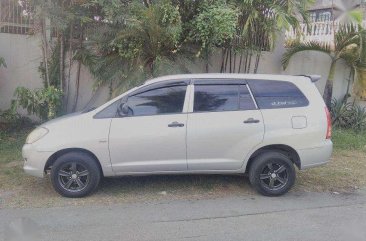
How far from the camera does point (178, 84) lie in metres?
6.27

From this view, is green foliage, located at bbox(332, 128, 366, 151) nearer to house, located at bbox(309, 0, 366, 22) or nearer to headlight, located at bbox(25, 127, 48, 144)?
house, located at bbox(309, 0, 366, 22)

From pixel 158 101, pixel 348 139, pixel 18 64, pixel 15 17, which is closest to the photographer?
pixel 158 101

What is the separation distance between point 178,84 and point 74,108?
4.70m

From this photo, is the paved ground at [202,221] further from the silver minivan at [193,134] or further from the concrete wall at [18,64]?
the concrete wall at [18,64]

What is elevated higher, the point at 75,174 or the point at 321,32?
the point at 321,32

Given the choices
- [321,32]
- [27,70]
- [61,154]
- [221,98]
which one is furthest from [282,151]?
[321,32]

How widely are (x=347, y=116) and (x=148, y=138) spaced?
7.18 meters

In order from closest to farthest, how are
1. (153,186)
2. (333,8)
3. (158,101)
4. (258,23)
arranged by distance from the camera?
1. (158,101)
2. (153,186)
3. (258,23)
4. (333,8)

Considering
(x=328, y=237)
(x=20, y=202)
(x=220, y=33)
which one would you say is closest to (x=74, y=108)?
(x=220, y=33)

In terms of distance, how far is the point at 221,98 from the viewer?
20.6 feet

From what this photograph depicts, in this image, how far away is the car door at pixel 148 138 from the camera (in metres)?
5.97

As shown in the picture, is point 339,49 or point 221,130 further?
point 339,49

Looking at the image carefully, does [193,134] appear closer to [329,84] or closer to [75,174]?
[75,174]

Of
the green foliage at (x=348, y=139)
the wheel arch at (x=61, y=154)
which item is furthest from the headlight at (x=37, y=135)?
the green foliage at (x=348, y=139)
